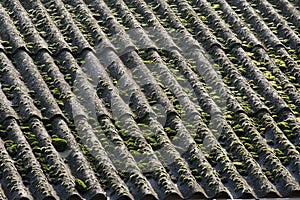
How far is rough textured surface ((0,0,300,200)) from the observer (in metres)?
4.68

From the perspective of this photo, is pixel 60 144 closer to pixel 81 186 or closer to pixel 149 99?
pixel 81 186

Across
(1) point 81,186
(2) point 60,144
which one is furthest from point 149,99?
(1) point 81,186

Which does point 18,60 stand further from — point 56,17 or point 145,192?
point 145,192

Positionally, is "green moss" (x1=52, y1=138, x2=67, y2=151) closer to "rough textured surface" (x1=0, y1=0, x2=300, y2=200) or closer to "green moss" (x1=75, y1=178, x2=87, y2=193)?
"rough textured surface" (x1=0, y1=0, x2=300, y2=200)

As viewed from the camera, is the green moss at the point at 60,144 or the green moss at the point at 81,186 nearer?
the green moss at the point at 81,186

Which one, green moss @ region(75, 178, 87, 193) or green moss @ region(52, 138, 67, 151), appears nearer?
green moss @ region(75, 178, 87, 193)

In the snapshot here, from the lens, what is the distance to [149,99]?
5.40 m

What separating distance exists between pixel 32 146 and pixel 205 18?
2.27 m

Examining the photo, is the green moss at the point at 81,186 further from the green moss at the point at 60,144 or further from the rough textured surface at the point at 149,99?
the green moss at the point at 60,144

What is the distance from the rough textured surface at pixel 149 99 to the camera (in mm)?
4684

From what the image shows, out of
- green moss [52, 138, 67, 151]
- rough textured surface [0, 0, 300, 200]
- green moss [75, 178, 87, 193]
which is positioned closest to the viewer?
green moss [75, 178, 87, 193]

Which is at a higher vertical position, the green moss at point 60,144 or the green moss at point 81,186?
the green moss at point 60,144

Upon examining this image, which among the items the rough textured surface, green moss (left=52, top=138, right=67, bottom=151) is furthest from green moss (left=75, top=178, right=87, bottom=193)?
green moss (left=52, top=138, right=67, bottom=151)

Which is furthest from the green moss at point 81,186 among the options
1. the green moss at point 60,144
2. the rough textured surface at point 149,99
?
the green moss at point 60,144
